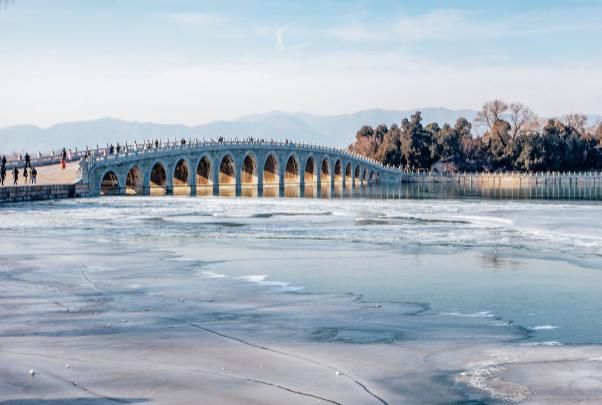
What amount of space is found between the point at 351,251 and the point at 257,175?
7215 cm

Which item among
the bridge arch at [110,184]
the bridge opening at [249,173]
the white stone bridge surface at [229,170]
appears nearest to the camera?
the bridge arch at [110,184]

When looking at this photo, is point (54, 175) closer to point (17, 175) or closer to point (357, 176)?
point (17, 175)

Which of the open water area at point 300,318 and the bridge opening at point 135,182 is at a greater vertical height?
the bridge opening at point 135,182

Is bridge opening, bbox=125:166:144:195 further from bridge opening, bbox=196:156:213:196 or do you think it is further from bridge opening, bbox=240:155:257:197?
bridge opening, bbox=240:155:257:197

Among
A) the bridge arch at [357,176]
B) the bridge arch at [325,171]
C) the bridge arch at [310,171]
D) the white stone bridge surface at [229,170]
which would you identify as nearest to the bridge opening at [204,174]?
the white stone bridge surface at [229,170]

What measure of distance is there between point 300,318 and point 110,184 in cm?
5569

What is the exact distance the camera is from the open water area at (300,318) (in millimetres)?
9039

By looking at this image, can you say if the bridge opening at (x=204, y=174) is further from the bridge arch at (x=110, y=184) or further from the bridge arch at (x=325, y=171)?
the bridge arch at (x=325, y=171)

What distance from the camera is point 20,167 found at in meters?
55.2

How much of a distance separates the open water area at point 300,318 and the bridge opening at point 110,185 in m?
35.7

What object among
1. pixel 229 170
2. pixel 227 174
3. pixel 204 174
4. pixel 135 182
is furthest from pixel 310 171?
pixel 135 182

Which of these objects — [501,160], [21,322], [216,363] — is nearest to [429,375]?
[216,363]

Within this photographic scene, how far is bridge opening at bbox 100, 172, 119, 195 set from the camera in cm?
6144

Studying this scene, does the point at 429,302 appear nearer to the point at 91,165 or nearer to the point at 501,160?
the point at 91,165
